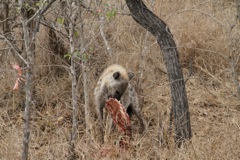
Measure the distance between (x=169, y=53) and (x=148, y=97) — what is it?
6.09 feet

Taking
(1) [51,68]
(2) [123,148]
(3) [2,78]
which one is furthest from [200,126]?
(3) [2,78]

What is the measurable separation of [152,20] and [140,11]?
16 centimetres

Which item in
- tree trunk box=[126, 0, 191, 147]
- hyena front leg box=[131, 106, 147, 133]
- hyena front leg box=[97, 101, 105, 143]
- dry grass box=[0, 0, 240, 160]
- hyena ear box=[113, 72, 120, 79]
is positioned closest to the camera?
tree trunk box=[126, 0, 191, 147]

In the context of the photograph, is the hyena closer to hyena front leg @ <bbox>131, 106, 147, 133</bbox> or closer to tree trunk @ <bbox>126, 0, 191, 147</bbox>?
hyena front leg @ <bbox>131, 106, 147, 133</bbox>

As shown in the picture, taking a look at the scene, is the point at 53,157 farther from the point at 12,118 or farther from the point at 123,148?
the point at 12,118

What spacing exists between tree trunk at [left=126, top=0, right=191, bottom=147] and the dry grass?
24 cm

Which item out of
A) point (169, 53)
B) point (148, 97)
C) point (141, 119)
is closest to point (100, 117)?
point (141, 119)

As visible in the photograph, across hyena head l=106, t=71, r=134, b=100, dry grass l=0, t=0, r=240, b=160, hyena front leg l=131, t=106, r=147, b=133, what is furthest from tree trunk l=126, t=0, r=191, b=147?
hyena head l=106, t=71, r=134, b=100

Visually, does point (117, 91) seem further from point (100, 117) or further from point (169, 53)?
point (169, 53)

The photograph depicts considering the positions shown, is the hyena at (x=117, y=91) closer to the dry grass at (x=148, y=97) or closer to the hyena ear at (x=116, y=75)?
the hyena ear at (x=116, y=75)

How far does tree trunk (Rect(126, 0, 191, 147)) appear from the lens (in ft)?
15.2

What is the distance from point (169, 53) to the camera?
4.66m

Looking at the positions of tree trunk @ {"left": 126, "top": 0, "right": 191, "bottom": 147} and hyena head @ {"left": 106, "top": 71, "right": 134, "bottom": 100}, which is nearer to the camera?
tree trunk @ {"left": 126, "top": 0, "right": 191, "bottom": 147}

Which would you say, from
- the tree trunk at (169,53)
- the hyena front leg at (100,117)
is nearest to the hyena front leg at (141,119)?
the hyena front leg at (100,117)
